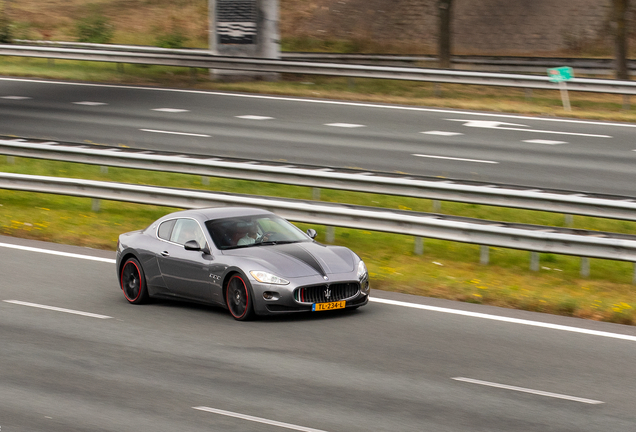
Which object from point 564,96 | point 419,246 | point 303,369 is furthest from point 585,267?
point 564,96

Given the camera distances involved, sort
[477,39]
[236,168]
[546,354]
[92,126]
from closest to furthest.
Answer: [546,354] < [236,168] < [92,126] < [477,39]

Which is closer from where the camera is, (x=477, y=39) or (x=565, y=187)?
(x=565, y=187)

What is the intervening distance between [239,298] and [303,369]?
228 centimetres

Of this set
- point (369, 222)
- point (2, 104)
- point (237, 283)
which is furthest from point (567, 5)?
point (237, 283)

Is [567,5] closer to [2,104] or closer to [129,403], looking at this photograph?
[2,104]

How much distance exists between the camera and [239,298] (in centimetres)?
1122

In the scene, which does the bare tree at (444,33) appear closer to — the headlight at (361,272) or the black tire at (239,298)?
the headlight at (361,272)

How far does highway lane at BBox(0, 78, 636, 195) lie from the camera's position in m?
20.1

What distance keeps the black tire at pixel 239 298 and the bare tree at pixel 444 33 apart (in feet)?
74.4

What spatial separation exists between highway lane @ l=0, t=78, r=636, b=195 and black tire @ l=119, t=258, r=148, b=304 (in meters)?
8.31

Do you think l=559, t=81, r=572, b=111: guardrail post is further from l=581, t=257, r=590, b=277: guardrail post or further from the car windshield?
the car windshield

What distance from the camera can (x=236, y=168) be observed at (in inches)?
693

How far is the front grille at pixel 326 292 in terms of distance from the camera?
11023 mm

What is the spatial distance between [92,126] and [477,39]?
2338 cm
